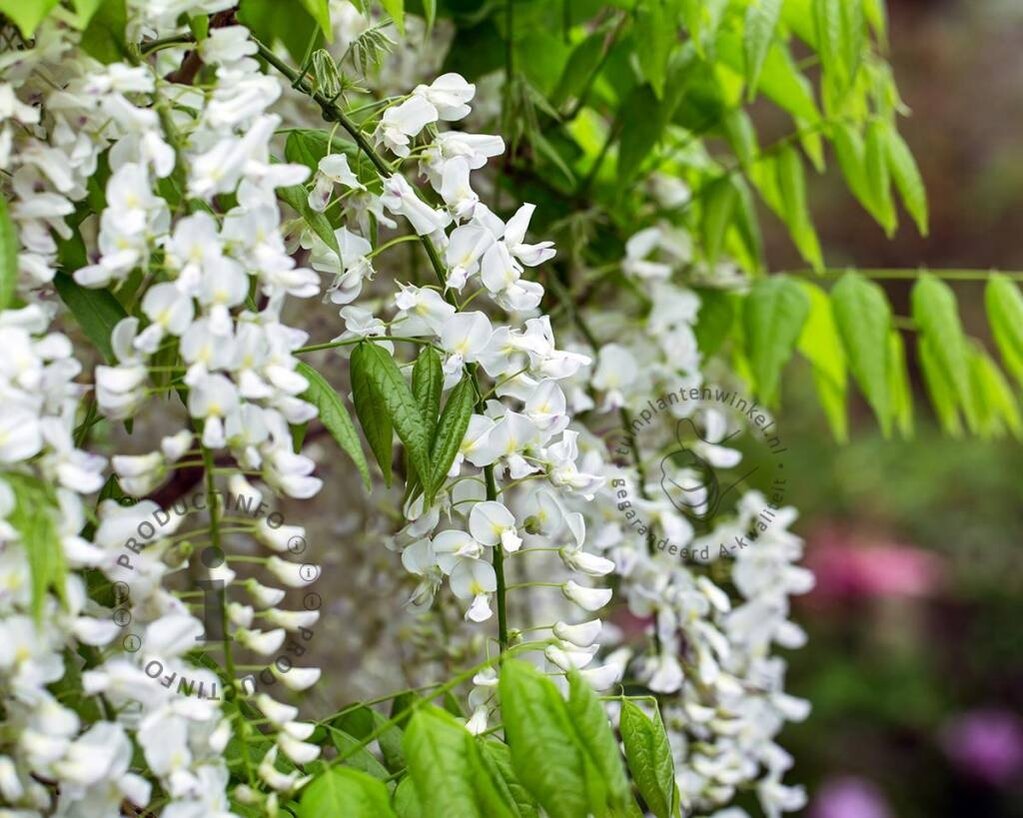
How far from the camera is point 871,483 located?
9.36 ft

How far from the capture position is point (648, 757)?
Answer: 0.52m

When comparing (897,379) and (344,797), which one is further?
(897,379)

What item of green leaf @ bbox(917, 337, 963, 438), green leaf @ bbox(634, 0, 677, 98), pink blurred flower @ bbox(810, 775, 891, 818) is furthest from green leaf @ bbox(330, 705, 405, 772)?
pink blurred flower @ bbox(810, 775, 891, 818)

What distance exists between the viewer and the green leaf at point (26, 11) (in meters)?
0.42

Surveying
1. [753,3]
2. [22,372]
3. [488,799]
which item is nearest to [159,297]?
[22,372]

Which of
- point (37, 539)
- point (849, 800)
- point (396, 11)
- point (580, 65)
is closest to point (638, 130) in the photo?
point (580, 65)

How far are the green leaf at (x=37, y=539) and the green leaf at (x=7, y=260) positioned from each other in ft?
0.21

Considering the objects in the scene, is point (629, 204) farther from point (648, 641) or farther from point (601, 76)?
point (648, 641)

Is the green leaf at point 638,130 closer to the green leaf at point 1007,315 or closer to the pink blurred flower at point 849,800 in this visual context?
the green leaf at point 1007,315

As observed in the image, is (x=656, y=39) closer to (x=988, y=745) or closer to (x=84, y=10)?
(x=84, y=10)

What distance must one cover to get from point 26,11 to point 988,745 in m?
2.40

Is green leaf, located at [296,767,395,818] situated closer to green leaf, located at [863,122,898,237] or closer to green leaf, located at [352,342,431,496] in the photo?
green leaf, located at [352,342,431,496]

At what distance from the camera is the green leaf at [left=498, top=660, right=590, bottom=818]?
1.52 feet

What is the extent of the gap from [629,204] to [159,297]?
1.68ft
